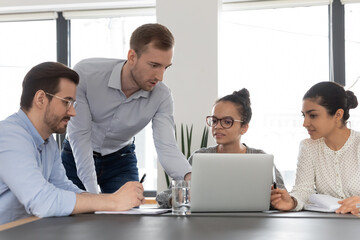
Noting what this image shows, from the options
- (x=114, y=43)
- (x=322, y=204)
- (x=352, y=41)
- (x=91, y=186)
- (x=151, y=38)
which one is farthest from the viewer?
(x=114, y=43)

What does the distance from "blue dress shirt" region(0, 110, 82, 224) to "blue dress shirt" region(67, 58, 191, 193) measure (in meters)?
0.64

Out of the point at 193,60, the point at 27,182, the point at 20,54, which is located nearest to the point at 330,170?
the point at 27,182

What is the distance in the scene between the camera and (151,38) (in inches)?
96.6

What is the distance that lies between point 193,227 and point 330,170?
50.9 inches

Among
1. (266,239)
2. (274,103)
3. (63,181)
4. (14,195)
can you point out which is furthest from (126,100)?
(274,103)

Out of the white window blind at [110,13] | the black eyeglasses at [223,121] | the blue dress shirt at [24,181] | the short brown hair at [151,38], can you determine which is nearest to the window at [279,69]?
the white window blind at [110,13]

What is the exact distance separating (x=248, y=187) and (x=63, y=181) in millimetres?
878

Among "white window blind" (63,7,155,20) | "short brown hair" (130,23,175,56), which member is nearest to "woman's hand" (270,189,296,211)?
"short brown hair" (130,23,175,56)

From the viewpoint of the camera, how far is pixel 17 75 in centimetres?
568

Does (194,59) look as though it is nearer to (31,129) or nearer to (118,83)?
(118,83)

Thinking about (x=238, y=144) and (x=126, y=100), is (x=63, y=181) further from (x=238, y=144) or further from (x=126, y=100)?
(x=238, y=144)

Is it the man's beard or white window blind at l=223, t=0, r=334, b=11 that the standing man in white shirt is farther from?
white window blind at l=223, t=0, r=334, b=11

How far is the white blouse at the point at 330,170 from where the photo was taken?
2.54m

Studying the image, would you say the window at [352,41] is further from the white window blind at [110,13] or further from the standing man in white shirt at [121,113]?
the standing man in white shirt at [121,113]
